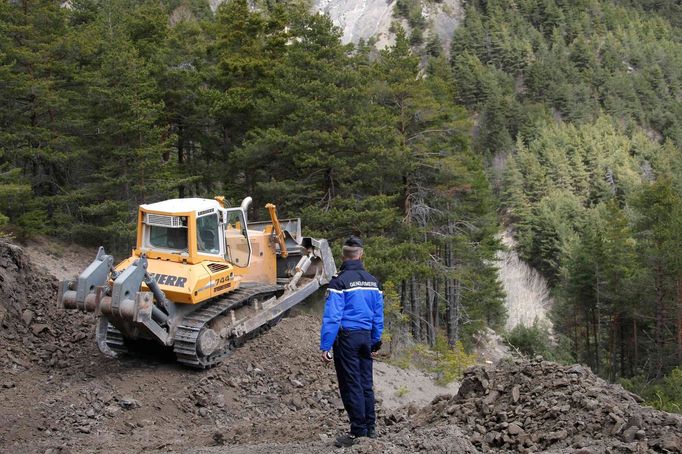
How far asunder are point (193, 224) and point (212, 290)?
3.68 feet

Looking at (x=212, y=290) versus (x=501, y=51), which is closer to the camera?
(x=212, y=290)

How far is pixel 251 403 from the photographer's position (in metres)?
10.5

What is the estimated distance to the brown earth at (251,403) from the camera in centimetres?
668

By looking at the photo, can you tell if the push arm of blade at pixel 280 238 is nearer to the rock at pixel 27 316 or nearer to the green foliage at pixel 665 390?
the rock at pixel 27 316

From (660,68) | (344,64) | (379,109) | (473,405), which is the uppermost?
(660,68)

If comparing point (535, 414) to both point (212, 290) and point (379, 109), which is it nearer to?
point (212, 290)

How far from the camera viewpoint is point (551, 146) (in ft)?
224

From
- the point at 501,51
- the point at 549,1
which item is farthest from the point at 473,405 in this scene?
the point at 549,1

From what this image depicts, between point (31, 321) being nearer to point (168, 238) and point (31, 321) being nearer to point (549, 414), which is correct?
point (168, 238)

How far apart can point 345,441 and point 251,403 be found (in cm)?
401

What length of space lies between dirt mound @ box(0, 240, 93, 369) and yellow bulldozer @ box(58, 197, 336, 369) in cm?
94

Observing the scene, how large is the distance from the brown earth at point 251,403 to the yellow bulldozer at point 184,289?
19.3 inches

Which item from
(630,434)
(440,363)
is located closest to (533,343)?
(440,363)

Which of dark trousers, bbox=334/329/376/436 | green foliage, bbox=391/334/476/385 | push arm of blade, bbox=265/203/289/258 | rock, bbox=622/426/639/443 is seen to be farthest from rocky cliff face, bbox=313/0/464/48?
rock, bbox=622/426/639/443
